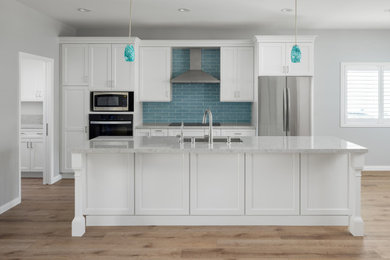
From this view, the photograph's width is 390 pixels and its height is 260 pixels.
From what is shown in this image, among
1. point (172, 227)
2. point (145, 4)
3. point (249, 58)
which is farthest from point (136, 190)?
point (249, 58)

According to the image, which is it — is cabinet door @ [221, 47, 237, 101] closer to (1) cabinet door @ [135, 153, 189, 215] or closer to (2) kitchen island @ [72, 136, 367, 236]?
(2) kitchen island @ [72, 136, 367, 236]

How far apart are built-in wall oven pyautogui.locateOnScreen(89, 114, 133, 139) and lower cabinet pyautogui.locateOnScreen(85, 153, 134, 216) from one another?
2579 mm

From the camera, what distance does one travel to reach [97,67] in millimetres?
6637

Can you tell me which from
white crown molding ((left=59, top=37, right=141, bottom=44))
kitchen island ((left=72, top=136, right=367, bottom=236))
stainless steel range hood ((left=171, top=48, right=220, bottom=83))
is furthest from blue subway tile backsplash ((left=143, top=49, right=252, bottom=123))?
kitchen island ((left=72, top=136, right=367, bottom=236))

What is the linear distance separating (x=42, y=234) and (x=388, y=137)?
20.2 ft

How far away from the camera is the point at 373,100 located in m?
7.34

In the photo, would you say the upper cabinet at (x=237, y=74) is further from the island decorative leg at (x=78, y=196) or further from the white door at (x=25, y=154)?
the island decorative leg at (x=78, y=196)

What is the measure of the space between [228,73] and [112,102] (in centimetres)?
198

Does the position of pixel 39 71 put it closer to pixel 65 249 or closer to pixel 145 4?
pixel 145 4

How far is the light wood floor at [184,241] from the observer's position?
3320 mm

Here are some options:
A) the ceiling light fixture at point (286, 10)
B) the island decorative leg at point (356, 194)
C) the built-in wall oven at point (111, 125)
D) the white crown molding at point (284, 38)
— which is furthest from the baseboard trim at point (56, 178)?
the island decorative leg at point (356, 194)

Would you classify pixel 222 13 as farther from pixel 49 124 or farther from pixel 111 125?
pixel 49 124

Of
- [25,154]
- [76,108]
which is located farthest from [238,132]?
[25,154]

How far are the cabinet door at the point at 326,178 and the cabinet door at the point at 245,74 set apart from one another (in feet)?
9.57
